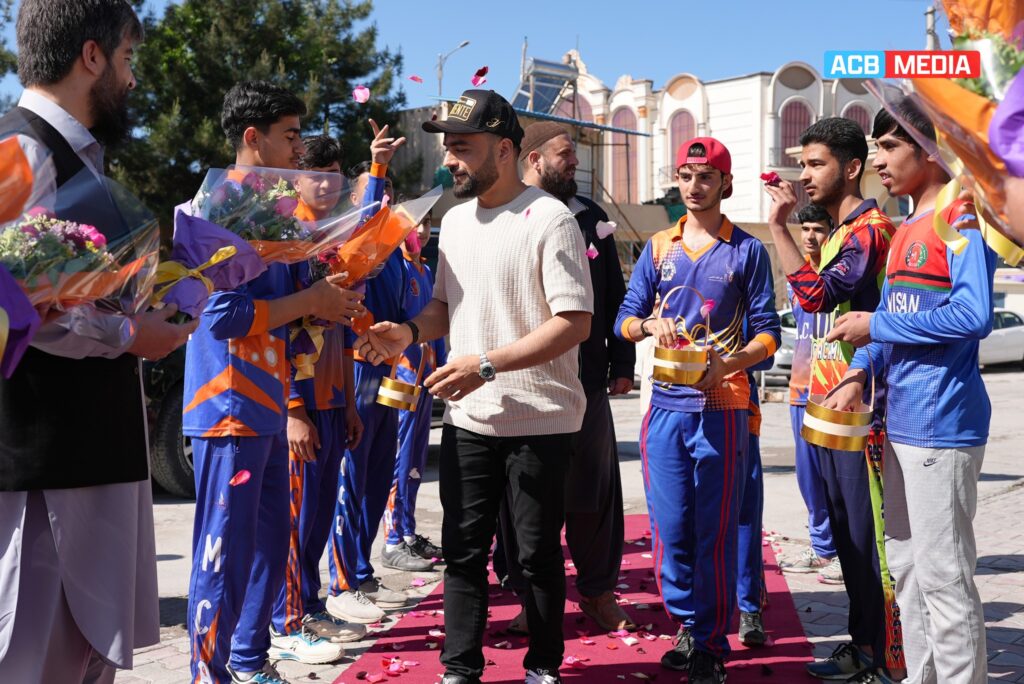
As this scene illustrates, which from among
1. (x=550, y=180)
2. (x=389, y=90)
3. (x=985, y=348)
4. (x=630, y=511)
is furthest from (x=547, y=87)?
(x=550, y=180)

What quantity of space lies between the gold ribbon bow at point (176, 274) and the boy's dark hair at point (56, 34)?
1.95 feet

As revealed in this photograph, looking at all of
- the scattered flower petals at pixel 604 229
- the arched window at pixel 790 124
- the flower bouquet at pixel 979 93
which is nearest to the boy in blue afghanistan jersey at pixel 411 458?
the scattered flower petals at pixel 604 229

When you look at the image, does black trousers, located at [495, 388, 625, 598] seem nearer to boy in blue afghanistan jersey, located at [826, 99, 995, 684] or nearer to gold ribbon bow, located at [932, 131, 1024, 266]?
boy in blue afghanistan jersey, located at [826, 99, 995, 684]

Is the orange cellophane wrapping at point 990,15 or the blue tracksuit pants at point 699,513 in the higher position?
the orange cellophane wrapping at point 990,15

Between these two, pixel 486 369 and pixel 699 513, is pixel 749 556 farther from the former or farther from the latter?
pixel 486 369

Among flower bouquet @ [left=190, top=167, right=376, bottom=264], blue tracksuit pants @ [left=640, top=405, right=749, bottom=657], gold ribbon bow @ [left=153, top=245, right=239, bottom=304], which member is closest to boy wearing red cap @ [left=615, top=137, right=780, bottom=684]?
blue tracksuit pants @ [left=640, top=405, right=749, bottom=657]

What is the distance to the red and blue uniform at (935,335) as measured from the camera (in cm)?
323

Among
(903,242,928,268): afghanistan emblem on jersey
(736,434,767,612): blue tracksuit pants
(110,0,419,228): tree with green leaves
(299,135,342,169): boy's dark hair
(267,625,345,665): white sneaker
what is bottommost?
(267,625,345,665): white sneaker

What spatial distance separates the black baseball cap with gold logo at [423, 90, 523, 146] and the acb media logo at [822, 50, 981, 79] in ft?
5.19

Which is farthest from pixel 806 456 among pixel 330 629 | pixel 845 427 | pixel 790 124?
pixel 790 124

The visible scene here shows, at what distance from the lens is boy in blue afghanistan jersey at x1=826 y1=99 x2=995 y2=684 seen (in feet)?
10.7

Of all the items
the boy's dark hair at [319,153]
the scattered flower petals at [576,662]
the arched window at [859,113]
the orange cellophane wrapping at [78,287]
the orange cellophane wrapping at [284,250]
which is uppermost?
the arched window at [859,113]

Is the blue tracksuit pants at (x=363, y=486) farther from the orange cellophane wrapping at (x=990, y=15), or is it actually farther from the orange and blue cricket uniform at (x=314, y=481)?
the orange cellophane wrapping at (x=990, y=15)

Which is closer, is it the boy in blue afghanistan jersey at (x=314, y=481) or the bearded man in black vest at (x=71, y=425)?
the bearded man in black vest at (x=71, y=425)
